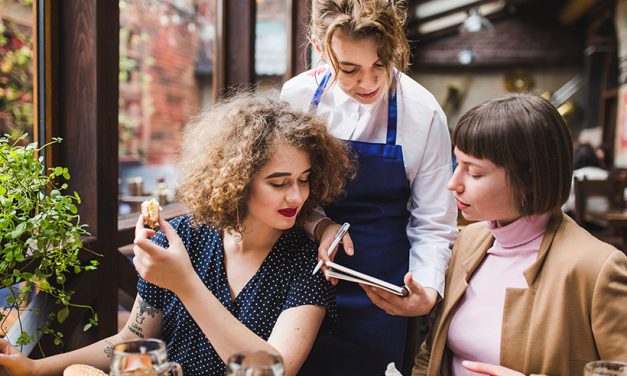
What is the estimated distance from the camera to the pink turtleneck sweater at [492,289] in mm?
1397

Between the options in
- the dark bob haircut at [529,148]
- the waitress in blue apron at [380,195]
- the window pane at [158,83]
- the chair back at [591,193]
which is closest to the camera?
the dark bob haircut at [529,148]


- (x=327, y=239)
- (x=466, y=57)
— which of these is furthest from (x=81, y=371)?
(x=466, y=57)

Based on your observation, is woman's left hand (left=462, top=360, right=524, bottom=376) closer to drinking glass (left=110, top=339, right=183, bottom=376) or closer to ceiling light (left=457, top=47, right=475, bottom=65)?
drinking glass (left=110, top=339, right=183, bottom=376)

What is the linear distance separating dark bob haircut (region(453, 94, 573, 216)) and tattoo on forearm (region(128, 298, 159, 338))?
3.02 feet

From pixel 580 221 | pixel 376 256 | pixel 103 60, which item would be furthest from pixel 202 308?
pixel 580 221

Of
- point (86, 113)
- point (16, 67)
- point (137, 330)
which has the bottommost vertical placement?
point (137, 330)

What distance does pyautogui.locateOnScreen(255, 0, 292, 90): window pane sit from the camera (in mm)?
3891

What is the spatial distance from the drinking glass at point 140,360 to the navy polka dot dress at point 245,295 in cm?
55

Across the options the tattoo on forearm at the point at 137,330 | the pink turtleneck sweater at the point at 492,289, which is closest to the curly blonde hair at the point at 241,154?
the tattoo on forearm at the point at 137,330

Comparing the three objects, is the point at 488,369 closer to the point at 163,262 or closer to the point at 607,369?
the point at 607,369

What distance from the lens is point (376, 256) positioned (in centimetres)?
183

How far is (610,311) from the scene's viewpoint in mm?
1223

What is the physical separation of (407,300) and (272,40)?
3064 millimetres

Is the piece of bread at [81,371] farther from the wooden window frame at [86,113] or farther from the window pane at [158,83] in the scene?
the window pane at [158,83]
